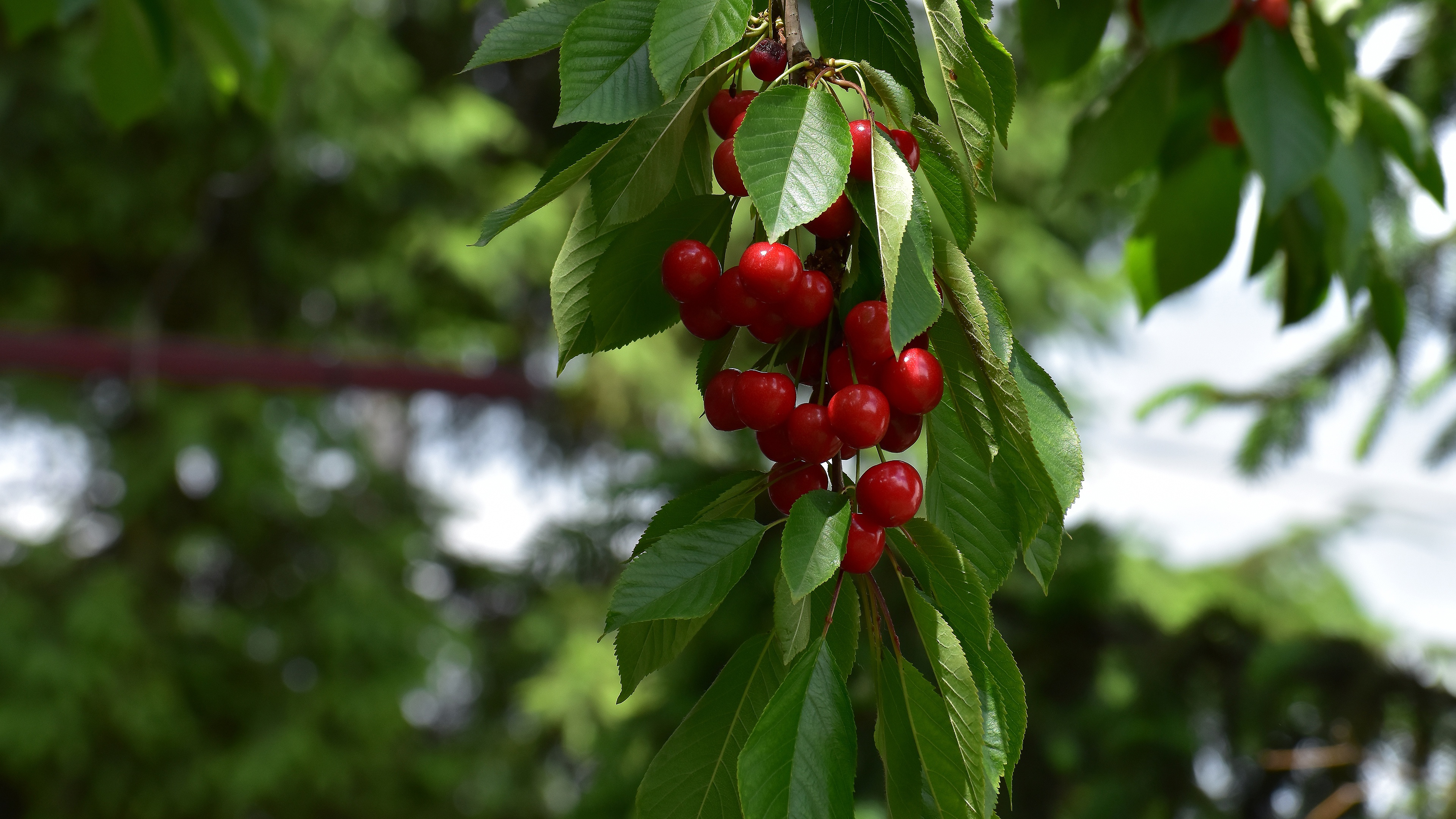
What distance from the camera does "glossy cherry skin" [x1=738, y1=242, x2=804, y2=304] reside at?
34cm

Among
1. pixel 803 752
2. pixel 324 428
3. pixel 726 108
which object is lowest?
pixel 324 428

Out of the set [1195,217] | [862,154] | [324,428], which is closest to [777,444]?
[862,154]

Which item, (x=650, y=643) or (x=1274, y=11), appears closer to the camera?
(x=650, y=643)

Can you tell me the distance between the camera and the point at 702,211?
40 cm

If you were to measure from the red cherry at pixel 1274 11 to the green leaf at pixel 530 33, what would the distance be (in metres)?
0.50

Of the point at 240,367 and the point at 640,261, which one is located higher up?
the point at 640,261

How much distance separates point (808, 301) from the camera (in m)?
0.36

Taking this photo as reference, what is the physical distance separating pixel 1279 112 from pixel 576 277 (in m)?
0.47

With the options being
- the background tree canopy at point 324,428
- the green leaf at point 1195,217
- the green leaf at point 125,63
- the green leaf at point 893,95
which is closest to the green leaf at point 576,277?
the green leaf at point 893,95

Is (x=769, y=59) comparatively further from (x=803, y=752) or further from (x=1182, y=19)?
(x=1182, y=19)

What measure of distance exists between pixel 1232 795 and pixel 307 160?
12.8ft

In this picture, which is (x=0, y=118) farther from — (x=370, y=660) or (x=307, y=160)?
(x=370, y=660)

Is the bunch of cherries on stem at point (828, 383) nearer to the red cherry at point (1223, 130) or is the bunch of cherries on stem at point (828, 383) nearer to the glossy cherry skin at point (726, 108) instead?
the glossy cherry skin at point (726, 108)

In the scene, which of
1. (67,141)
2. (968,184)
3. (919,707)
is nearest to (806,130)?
(968,184)
